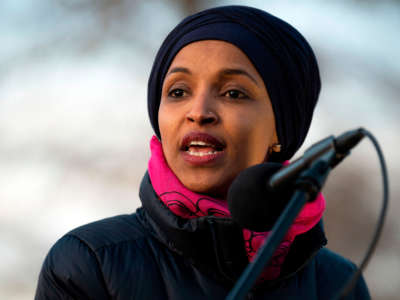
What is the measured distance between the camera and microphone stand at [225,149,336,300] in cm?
98

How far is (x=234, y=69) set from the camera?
1939mm

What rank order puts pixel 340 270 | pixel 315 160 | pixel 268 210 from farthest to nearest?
pixel 340 270, pixel 268 210, pixel 315 160

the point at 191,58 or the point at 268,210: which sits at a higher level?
the point at 191,58

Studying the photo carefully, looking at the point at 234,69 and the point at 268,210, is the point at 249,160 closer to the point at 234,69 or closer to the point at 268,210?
the point at 234,69

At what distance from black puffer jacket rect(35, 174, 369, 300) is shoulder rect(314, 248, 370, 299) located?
0.35ft

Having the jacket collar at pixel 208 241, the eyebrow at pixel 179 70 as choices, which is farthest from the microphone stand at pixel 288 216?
the eyebrow at pixel 179 70

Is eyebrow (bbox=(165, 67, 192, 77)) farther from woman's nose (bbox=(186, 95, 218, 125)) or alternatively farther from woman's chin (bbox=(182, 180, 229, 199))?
woman's chin (bbox=(182, 180, 229, 199))

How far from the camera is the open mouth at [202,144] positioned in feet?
6.08

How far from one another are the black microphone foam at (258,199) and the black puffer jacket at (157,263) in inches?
19.8

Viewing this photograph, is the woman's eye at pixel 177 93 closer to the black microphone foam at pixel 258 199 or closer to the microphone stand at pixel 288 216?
the black microphone foam at pixel 258 199

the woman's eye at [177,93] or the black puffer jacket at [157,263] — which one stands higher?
the woman's eye at [177,93]

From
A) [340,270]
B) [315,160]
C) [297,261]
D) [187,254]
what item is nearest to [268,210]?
[315,160]

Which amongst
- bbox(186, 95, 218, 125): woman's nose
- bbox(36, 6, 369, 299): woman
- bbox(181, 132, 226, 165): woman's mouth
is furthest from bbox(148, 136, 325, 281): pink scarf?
bbox(186, 95, 218, 125): woman's nose

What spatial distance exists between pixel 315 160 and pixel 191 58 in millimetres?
998
